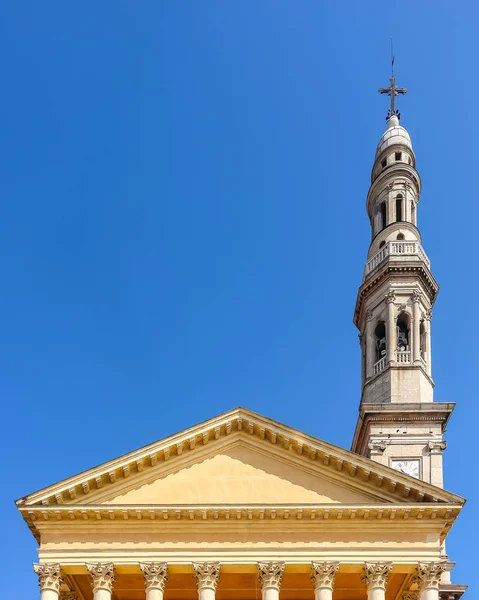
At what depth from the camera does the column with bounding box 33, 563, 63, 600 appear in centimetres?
4091

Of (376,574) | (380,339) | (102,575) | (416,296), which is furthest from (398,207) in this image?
(102,575)

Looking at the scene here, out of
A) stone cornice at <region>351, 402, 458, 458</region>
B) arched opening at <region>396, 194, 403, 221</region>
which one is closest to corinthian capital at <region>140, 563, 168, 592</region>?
stone cornice at <region>351, 402, 458, 458</region>

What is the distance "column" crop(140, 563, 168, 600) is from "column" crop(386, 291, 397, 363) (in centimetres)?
2203

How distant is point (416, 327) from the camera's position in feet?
199

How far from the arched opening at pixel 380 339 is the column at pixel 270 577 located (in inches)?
881

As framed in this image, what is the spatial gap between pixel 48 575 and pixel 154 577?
11.5 feet

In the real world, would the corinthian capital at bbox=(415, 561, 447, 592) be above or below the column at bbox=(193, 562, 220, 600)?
above

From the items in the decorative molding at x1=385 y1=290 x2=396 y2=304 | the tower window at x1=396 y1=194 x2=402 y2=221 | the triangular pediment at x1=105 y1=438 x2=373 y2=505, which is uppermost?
the tower window at x1=396 y1=194 x2=402 y2=221

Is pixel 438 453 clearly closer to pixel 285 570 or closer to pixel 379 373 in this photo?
pixel 379 373

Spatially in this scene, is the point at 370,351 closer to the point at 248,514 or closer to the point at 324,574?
the point at 248,514

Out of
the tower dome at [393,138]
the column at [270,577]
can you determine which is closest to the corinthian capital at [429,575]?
the column at [270,577]

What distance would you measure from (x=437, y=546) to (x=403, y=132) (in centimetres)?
3450

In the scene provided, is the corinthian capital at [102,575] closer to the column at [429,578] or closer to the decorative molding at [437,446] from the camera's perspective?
the column at [429,578]

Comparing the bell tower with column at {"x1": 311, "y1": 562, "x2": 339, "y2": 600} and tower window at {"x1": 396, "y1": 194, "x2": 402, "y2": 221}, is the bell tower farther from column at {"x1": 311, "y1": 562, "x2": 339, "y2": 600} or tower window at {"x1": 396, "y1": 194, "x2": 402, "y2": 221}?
column at {"x1": 311, "y1": 562, "x2": 339, "y2": 600}
